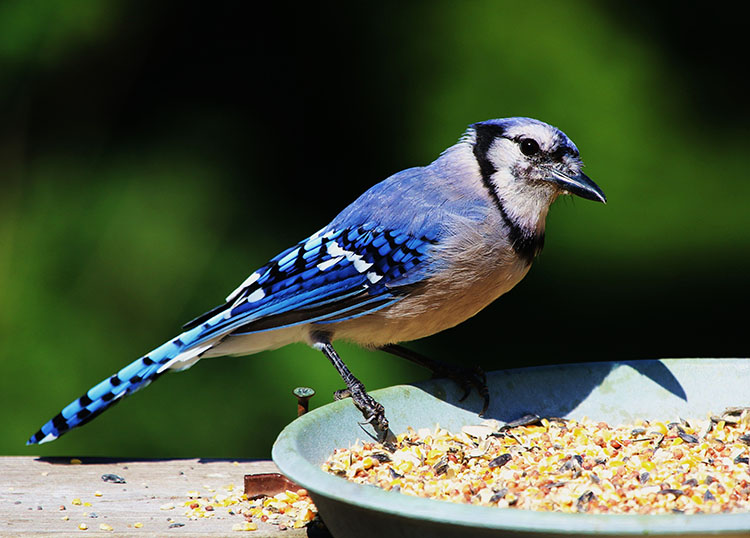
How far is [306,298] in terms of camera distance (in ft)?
7.72

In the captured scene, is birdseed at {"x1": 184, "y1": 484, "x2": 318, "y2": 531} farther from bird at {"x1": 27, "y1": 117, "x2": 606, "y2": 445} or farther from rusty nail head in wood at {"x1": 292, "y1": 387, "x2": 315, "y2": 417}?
bird at {"x1": 27, "y1": 117, "x2": 606, "y2": 445}

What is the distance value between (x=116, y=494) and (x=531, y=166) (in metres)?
1.22

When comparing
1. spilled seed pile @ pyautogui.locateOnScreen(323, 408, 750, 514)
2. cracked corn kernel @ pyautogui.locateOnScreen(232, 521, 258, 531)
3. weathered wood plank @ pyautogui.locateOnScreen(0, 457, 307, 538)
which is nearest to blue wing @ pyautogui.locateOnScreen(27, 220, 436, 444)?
weathered wood plank @ pyautogui.locateOnScreen(0, 457, 307, 538)

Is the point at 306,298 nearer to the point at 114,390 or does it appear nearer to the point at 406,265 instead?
the point at 406,265

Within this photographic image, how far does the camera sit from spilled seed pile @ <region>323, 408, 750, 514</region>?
156 centimetres

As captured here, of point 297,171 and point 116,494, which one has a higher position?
point 297,171

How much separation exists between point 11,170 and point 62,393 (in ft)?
3.01

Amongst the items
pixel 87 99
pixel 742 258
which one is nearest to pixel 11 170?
pixel 87 99

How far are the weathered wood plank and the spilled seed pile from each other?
24cm

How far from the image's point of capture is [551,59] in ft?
11.0

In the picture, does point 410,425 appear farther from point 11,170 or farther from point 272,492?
point 11,170

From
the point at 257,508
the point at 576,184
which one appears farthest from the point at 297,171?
the point at 257,508

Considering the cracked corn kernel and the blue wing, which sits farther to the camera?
the blue wing

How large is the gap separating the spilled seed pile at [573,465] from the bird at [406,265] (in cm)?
39
